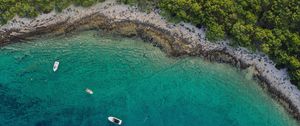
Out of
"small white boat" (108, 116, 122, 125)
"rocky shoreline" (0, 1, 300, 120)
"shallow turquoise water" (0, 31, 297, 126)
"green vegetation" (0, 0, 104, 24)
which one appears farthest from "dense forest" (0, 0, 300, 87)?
"small white boat" (108, 116, 122, 125)

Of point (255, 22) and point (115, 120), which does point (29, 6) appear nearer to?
point (115, 120)

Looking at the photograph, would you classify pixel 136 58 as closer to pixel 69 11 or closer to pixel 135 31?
pixel 135 31

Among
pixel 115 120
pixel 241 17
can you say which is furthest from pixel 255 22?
pixel 115 120

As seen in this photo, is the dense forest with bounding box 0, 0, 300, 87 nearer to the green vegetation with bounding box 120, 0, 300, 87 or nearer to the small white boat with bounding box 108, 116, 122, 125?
the green vegetation with bounding box 120, 0, 300, 87

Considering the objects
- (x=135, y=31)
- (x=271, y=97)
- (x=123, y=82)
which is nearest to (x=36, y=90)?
(x=123, y=82)

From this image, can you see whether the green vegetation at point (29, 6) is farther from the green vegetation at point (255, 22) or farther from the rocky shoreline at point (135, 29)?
the green vegetation at point (255, 22)

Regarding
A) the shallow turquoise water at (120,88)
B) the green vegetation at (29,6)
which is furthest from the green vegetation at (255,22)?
the green vegetation at (29,6)

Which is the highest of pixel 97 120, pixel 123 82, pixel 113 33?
pixel 113 33
